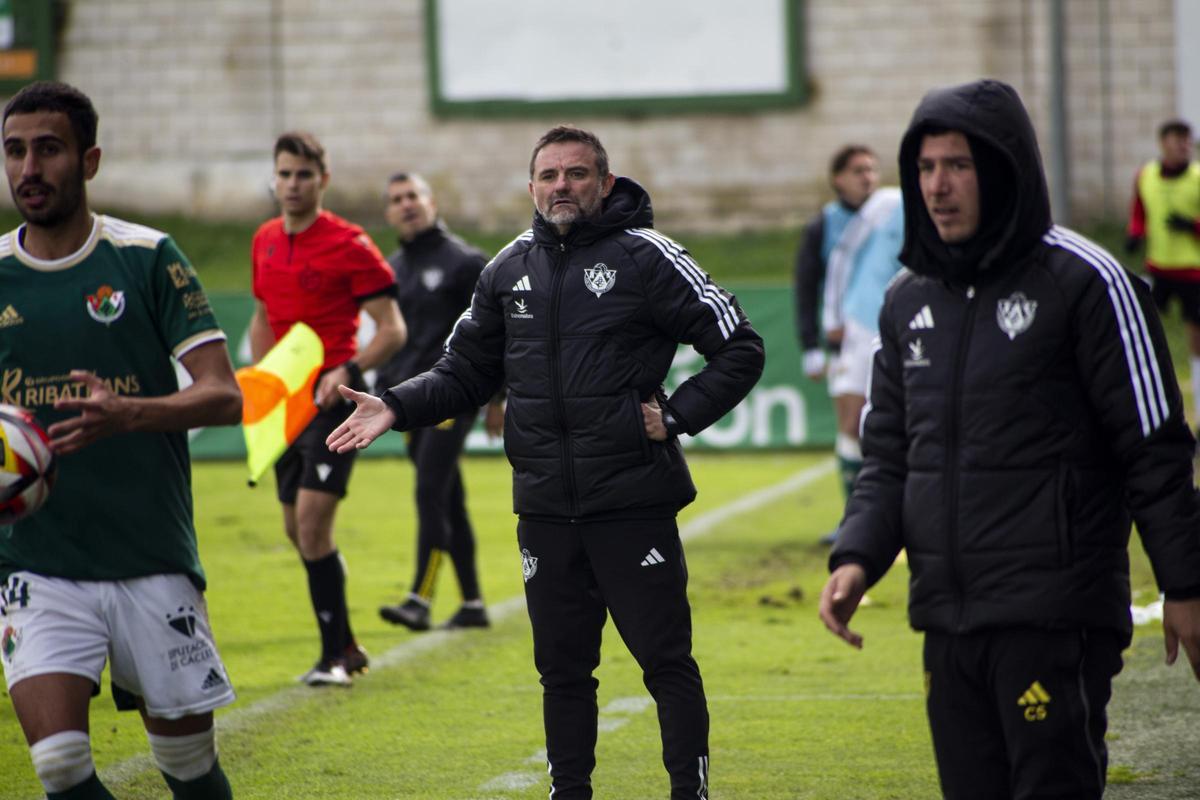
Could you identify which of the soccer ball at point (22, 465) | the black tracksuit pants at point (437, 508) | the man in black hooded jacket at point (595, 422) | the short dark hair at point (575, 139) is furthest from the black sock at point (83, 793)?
the black tracksuit pants at point (437, 508)

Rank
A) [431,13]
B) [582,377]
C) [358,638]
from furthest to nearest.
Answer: [431,13] → [358,638] → [582,377]

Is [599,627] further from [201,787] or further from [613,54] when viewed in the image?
[613,54]

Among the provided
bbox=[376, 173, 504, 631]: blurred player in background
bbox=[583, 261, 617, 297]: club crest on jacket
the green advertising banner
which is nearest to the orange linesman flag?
bbox=[376, 173, 504, 631]: blurred player in background

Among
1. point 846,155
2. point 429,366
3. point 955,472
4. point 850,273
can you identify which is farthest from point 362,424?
point 846,155

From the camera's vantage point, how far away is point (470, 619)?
30.4 feet

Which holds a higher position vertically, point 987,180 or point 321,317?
point 987,180

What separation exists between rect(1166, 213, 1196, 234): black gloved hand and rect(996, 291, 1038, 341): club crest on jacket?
13.3m

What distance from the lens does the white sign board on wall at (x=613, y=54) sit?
27.2 m

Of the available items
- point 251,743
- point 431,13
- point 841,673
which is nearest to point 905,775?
point 841,673

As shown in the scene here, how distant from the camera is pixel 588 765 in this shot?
17.7ft

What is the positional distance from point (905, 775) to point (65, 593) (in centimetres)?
296

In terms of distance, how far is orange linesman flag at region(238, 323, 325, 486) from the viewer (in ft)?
25.3

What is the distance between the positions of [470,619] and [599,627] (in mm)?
3871

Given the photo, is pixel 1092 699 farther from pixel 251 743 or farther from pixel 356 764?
pixel 251 743
